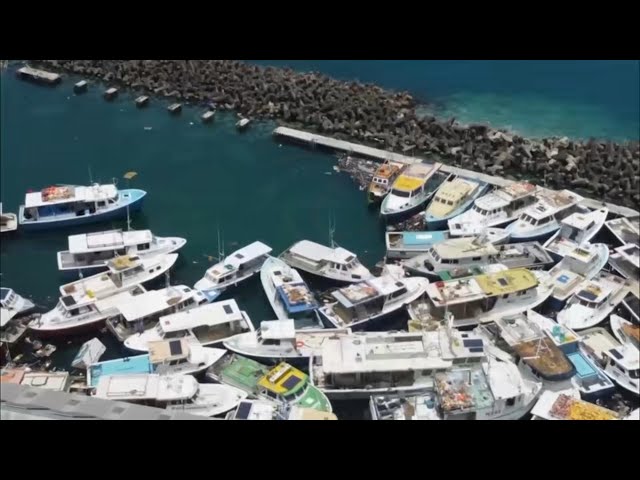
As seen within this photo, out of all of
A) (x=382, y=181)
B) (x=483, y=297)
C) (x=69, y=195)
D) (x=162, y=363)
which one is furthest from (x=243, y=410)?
(x=382, y=181)

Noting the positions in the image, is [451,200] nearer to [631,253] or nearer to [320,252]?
[320,252]

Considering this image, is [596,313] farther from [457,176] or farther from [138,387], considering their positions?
[138,387]

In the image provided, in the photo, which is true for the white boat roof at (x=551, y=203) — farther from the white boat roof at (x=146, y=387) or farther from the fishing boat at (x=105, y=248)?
the white boat roof at (x=146, y=387)

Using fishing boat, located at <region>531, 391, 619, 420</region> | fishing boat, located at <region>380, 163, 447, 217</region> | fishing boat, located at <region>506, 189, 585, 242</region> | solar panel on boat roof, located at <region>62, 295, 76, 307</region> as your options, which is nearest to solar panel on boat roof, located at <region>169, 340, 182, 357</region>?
solar panel on boat roof, located at <region>62, 295, 76, 307</region>

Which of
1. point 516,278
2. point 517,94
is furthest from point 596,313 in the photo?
point 517,94

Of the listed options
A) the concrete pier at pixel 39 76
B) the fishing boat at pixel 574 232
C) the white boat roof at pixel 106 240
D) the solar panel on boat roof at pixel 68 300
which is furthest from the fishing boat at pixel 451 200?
the concrete pier at pixel 39 76

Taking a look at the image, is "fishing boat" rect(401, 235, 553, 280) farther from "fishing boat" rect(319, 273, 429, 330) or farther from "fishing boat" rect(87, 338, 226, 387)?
"fishing boat" rect(87, 338, 226, 387)
